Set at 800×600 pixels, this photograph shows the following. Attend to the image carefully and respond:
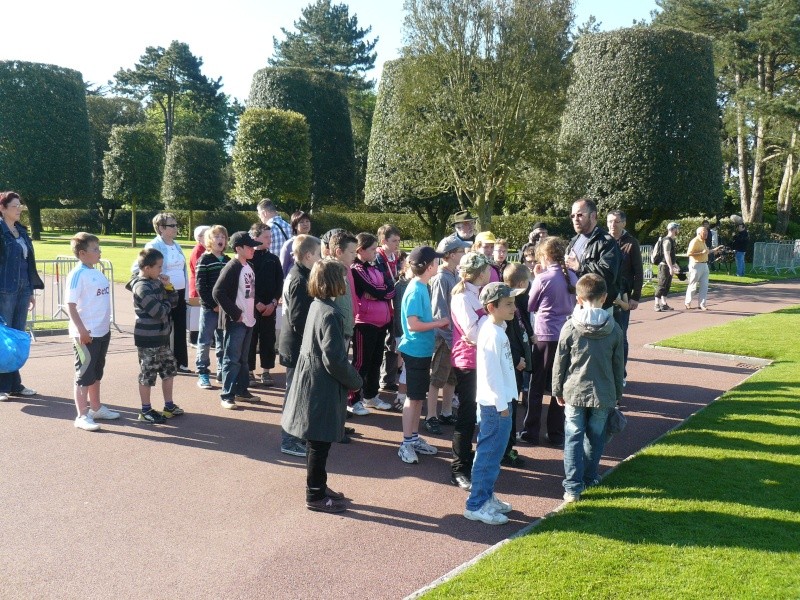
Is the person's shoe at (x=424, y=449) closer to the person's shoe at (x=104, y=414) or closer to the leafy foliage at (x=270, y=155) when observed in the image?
the person's shoe at (x=104, y=414)

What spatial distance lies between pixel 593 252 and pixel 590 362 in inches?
87.2

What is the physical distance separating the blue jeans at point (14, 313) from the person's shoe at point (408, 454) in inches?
182

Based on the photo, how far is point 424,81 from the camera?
67.3 feet

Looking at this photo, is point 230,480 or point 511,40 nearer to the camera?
point 230,480

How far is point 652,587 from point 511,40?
60.0ft

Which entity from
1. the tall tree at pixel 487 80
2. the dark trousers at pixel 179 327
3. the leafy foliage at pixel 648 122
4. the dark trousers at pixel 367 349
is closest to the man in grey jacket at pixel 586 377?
the dark trousers at pixel 367 349

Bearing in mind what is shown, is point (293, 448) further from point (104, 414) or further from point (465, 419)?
point (104, 414)

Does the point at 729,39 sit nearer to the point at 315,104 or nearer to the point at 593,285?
the point at 315,104

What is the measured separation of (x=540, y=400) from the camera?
6.75 metres

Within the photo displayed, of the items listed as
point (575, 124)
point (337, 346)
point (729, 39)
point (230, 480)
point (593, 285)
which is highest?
point (729, 39)

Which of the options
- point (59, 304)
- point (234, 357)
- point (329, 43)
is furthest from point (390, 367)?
point (329, 43)

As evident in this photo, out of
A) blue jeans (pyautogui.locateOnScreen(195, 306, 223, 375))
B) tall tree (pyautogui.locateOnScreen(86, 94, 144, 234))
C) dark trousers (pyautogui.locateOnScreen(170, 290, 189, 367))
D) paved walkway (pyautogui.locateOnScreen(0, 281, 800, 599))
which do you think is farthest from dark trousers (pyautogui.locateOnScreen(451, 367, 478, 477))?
tall tree (pyautogui.locateOnScreen(86, 94, 144, 234))

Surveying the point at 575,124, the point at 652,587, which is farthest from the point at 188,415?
the point at 575,124

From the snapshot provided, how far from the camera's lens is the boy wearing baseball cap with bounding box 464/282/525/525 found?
4.88 m
